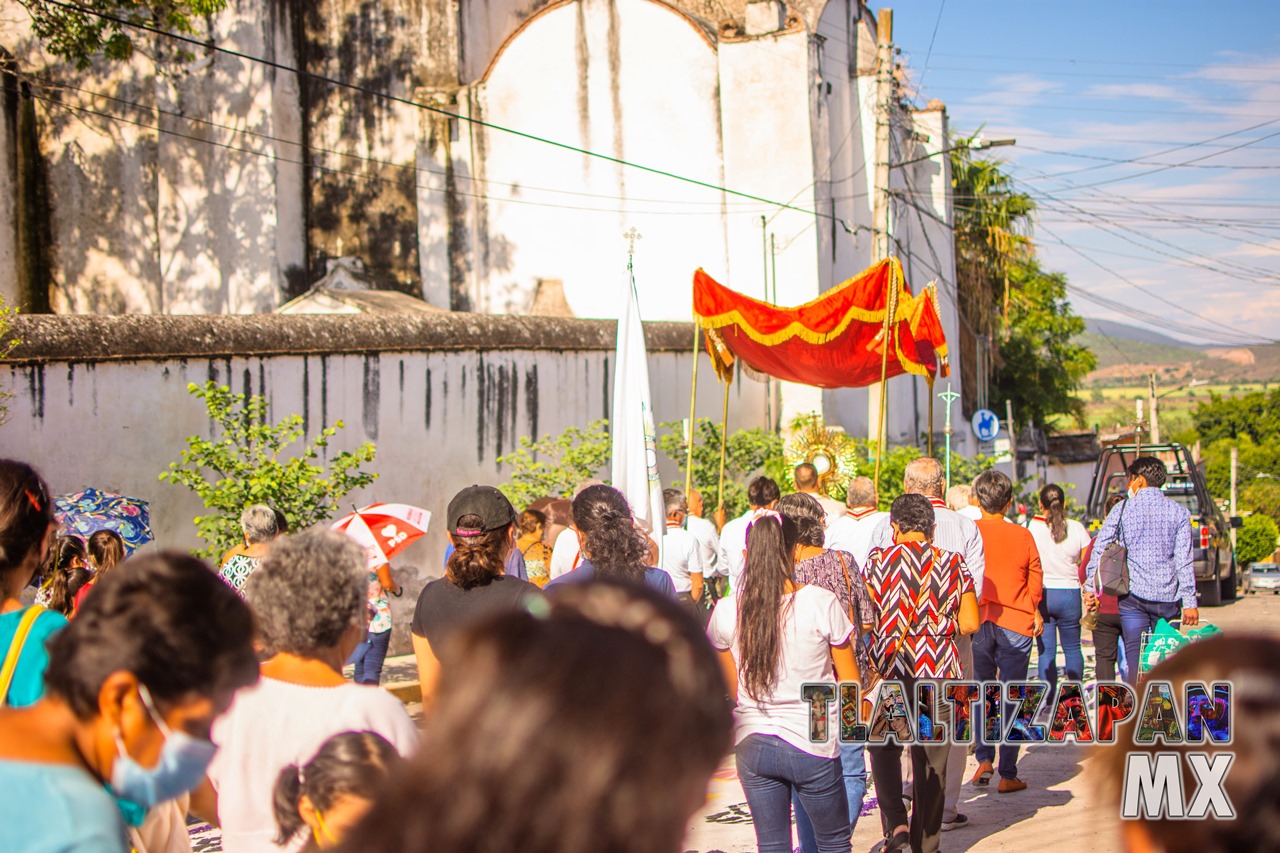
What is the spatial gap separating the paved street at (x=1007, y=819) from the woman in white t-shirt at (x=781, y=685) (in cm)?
99

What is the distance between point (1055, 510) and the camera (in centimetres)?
910

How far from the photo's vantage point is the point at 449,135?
21.1 meters

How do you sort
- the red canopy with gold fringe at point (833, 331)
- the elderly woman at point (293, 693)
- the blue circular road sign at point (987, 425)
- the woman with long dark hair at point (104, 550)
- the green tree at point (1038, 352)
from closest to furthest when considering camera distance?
the elderly woman at point (293, 693) < the woman with long dark hair at point (104, 550) < the red canopy with gold fringe at point (833, 331) < the blue circular road sign at point (987, 425) < the green tree at point (1038, 352)

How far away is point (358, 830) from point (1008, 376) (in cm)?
3712

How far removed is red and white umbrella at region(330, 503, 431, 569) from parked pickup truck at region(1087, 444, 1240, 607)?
34.8 feet

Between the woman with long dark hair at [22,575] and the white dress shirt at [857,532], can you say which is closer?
the woman with long dark hair at [22,575]

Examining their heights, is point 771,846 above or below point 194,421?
below

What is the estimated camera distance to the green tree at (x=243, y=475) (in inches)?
416

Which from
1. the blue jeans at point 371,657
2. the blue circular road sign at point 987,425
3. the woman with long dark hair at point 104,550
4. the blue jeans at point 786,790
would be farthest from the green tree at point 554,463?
the blue circular road sign at point 987,425

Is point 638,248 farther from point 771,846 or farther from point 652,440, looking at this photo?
point 771,846

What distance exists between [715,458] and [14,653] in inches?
534

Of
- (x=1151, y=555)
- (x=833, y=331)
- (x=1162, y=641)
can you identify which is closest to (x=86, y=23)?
(x=833, y=331)

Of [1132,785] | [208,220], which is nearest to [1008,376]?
[208,220]

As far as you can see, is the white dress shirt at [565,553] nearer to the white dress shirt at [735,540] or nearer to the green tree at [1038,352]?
the white dress shirt at [735,540]
